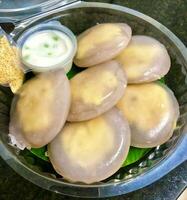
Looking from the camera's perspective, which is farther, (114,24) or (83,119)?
(114,24)

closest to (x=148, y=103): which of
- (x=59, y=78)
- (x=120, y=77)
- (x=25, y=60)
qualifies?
(x=120, y=77)

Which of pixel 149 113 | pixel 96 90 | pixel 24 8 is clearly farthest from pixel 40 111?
pixel 24 8

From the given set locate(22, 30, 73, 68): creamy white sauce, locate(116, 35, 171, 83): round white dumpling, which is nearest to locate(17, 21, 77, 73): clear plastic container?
locate(22, 30, 73, 68): creamy white sauce

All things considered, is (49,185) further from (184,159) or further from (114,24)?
(114,24)

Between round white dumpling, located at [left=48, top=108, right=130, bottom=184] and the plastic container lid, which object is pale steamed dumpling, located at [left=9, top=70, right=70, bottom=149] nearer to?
round white dumpling, located at [left=48, top=108, right=130, bottom=184]

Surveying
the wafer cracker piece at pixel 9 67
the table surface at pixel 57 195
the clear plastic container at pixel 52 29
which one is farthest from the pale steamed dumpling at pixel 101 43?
the table surface at pixel 57 195

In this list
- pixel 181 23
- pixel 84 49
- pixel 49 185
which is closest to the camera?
pixel 49 185

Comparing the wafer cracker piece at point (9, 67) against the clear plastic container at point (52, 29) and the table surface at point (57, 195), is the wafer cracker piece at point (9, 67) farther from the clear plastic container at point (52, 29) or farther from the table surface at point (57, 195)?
the table surface at point (57, 195)
